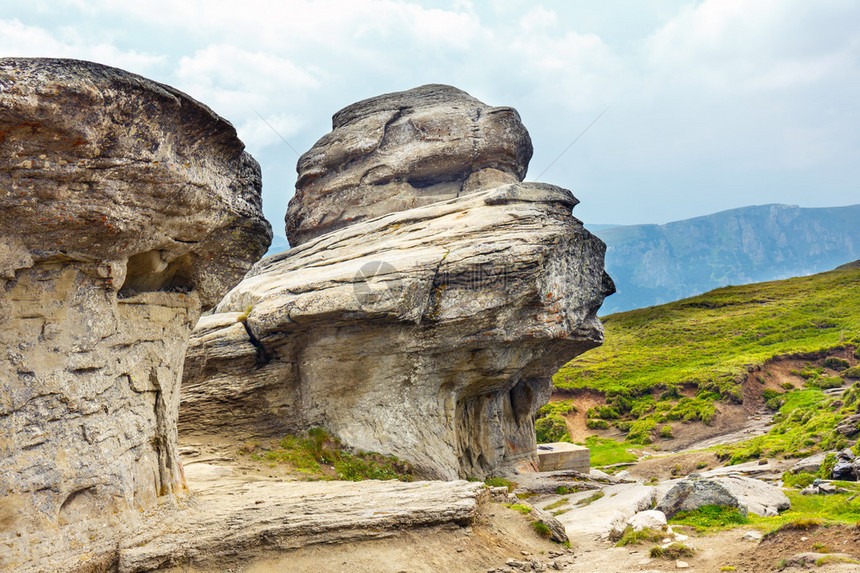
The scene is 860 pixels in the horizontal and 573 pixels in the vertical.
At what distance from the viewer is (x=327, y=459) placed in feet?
75.4

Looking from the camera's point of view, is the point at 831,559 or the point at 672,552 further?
the point at 672,552

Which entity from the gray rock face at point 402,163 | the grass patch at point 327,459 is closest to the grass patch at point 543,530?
the grass patch at point 327,459

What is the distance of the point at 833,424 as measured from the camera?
106 feet

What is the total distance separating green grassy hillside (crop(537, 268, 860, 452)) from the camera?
2221 inches

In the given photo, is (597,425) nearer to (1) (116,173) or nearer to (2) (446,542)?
(2) (446,542)

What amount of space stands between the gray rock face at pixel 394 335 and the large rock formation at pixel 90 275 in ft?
28.0

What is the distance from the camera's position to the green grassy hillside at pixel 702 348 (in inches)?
2221

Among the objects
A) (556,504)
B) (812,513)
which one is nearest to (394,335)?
(556,504)

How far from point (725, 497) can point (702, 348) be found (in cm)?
6054

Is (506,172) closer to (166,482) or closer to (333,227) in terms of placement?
(333,227)

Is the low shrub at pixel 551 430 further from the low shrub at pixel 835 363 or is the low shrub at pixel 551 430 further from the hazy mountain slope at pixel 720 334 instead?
the low shrub at pixel 835 363

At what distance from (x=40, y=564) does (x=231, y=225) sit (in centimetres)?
799

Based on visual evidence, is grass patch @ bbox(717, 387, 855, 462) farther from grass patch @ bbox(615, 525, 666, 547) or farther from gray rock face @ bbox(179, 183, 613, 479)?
grass patch @ bbox(615, 525, 666, 547)

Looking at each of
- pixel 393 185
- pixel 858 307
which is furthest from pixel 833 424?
pixel 858 307
